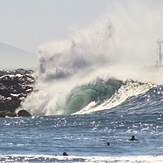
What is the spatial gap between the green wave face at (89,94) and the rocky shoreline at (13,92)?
8.15 meters

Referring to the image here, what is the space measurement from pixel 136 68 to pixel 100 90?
25.5 m

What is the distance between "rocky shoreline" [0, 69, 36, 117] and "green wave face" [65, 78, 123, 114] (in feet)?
26.7

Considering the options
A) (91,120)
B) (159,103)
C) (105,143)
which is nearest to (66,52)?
(159,103)

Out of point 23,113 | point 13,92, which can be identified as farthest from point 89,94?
point 13,92

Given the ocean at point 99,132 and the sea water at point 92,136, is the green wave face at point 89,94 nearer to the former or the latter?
the ocean at point 99,132

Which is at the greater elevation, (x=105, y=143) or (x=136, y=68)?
(x=136, y=68)

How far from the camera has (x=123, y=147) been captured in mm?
70000

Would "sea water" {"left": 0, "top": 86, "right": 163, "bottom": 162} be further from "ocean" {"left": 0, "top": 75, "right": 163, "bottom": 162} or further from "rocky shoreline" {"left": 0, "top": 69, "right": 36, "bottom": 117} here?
"rocky shoreline" {"left": 0, "top": 69, "right": 36, "bottom": 117}

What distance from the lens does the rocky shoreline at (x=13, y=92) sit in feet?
413

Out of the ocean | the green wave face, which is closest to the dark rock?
the green wave face

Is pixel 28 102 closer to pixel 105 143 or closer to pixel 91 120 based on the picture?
pixel 91 120

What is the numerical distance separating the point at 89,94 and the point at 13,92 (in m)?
16.2

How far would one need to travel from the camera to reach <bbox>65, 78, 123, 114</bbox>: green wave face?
12475cm

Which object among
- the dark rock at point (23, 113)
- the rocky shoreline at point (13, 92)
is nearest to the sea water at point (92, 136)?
the dark rock at point (23, 113)
